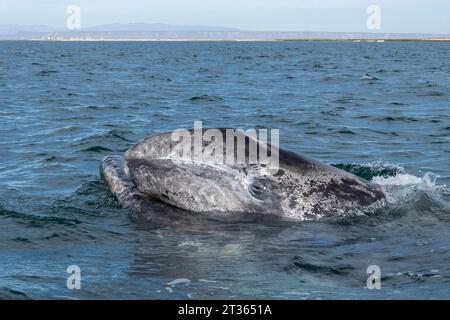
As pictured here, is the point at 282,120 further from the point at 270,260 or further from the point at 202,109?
the point at 270,260

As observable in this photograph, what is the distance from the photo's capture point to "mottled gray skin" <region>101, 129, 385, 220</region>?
8984 mm

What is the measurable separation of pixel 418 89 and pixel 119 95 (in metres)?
13.7

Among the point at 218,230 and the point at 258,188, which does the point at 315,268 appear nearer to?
the point at 218,230

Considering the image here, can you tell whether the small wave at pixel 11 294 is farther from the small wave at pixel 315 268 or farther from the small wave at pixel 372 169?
the small wave at pixel 372 169

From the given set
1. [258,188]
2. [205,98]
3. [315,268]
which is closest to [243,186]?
[258,188]

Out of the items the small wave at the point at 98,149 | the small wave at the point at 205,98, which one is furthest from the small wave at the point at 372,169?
the small wave at the point at 205,98

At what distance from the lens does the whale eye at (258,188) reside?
900 centimetres

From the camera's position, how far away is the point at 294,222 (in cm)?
901

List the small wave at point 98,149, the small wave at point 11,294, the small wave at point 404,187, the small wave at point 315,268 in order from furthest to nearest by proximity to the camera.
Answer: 1. the small wave at point 98,149
2. the small wave at point 404,187
3. the small wave at point 315,268
4. the small wave at point 11,294

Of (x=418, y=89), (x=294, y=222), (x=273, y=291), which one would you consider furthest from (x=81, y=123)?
(x=418, y=89)

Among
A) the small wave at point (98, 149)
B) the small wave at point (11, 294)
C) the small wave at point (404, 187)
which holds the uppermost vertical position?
the small wave at point (98, 149)

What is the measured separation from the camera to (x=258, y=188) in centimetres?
906

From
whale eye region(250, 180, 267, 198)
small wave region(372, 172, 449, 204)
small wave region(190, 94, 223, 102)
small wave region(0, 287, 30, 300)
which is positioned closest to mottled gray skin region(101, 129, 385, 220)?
whale eye region(250, 180, 267, 198)
